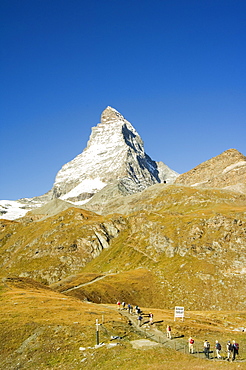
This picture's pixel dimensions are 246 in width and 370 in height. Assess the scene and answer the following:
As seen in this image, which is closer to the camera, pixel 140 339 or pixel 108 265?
pixel 140 339

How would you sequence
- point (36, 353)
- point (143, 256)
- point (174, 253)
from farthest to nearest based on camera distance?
1. point (143, 256)
2. point (174, 253)
3. point (36, 353)

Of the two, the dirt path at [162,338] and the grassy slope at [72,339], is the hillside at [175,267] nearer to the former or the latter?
the grassy slope at [72,339]

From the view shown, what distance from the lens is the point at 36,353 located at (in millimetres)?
48062

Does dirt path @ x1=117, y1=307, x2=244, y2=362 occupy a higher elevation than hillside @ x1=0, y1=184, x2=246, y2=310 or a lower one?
lower

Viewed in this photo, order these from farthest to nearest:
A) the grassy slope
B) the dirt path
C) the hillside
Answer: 1. the hillside
2. the dirt path
3. the grassy slope

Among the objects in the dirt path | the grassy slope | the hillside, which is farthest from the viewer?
the hillside

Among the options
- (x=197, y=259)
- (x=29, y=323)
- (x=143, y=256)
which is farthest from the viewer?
(x=143, y=256)

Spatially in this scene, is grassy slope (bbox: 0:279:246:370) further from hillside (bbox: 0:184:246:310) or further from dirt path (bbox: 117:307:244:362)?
hillside (bbox: 0:184:246:310)

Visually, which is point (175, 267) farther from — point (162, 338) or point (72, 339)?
point (72, 339)

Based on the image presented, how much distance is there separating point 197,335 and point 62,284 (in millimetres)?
84014

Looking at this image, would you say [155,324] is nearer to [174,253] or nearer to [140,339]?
[140,339]

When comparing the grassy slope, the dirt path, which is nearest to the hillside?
the grassy slope

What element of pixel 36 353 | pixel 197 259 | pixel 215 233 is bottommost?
pixel 36 353

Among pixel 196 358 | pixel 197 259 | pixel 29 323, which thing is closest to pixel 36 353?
pixel 29 323
